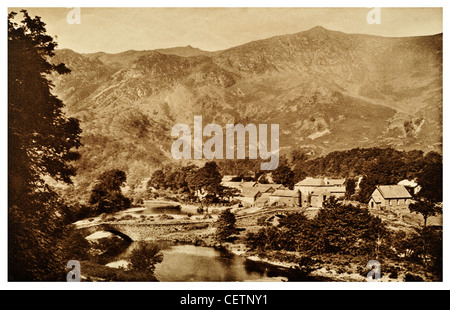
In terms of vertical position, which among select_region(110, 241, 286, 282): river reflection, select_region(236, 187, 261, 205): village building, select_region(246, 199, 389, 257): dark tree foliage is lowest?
select_region(110, 241, 286, 282): river reflection

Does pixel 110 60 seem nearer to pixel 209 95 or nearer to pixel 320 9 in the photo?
pixel 209 95

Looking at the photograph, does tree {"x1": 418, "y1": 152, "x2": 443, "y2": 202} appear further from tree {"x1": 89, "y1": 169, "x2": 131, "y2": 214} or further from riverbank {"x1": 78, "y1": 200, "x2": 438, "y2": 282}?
tree {"x1": 89, "y1": 169, "x2": 131, "y2": 214}

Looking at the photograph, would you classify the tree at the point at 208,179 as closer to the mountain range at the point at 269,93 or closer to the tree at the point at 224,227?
the tree at the point at 224,227

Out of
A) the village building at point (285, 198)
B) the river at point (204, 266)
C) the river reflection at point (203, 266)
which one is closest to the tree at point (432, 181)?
the village building at point (285, 198)

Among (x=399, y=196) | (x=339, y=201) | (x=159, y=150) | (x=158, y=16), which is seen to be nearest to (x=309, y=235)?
(x=339, y=201)

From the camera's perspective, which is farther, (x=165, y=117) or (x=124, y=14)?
(x=165, y=117)

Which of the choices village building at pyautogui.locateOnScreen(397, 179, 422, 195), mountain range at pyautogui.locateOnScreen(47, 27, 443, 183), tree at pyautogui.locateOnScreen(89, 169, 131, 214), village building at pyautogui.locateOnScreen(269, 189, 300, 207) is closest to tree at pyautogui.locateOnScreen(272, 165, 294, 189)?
village building at pyautogui.locateOnScreen(269, 189, 300, 207)
